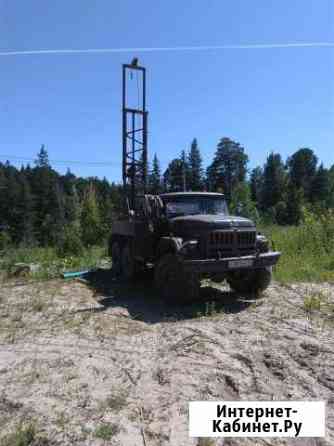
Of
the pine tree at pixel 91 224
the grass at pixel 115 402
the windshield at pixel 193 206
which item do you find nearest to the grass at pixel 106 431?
the grass at pixel 115 402

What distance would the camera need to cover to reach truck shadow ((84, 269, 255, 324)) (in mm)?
6254

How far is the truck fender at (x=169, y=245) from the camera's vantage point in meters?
6.50

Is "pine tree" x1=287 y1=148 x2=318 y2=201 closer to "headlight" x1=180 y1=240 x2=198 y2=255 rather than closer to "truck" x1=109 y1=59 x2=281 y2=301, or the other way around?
"truck" x1=109 y1=59 x2=281 y2=301

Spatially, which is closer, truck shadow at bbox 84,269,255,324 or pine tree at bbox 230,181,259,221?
truck shadow at bbox 84,269,255,324

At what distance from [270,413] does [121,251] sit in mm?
7068

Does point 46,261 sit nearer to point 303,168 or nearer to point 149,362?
point 149,362

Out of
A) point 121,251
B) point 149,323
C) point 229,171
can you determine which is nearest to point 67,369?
point 149,323

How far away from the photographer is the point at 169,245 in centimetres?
688

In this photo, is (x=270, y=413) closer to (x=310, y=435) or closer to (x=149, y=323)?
(x=310, y=435)

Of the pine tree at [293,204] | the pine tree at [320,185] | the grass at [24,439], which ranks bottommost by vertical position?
the grass at [24,439]

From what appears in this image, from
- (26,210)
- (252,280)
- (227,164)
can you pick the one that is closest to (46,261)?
(252,280)

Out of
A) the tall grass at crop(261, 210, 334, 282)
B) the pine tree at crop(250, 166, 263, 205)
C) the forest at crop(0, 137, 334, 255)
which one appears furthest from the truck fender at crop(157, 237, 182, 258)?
the pine tree at crop(250, 166, 263, 205)

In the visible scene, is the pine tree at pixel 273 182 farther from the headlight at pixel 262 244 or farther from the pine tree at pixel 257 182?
the headlight at pixel 262 244

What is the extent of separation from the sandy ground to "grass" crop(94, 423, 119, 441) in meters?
0.01
